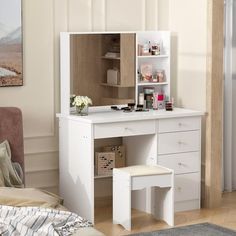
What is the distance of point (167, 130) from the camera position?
18.4 feet

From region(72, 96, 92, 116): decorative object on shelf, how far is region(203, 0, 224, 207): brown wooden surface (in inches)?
38.8

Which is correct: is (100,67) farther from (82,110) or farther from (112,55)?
(82,110)

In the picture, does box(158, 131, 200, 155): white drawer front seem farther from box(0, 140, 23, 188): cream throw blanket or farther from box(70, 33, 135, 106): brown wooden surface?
box(0, 140, 23, 188): cream throw blanket

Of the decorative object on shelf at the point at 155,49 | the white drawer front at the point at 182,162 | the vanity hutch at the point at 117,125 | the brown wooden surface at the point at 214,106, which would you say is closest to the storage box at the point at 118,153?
the vanity hutch at the point at 117,125

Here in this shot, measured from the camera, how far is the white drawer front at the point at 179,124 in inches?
219

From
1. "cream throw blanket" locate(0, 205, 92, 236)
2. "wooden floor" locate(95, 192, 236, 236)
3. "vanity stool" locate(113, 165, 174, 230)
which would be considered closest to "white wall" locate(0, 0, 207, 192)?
"wooden floor" locate(95, 192, 236, 236)

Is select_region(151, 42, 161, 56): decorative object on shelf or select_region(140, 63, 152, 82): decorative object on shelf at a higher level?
select_region(151, 42, 161, 56): decorative object on shelf

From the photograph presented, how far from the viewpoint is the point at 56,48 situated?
223 inches

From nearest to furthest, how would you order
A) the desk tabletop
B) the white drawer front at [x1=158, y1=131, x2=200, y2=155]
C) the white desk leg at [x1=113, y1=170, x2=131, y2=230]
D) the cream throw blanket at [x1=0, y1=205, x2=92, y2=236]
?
the cream throw blanket at [x1=0, y1=205, x2=92, y2=236]
the white desk leg at [x1=113, y1=170, x2=131, y2=230]
the desk tabletop
the white drawer front at [x1=158, y1=131, x2=200, y2=155]

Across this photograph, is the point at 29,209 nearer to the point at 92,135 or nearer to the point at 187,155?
the point at 92,135

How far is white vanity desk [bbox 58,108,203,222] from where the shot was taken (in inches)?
210

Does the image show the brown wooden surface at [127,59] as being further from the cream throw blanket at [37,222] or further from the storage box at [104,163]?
the cream throw blanket at [37,222]

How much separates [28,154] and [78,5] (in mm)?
1211

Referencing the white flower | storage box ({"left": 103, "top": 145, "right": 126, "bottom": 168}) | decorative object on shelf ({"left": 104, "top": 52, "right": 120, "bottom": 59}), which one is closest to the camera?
the white flower
